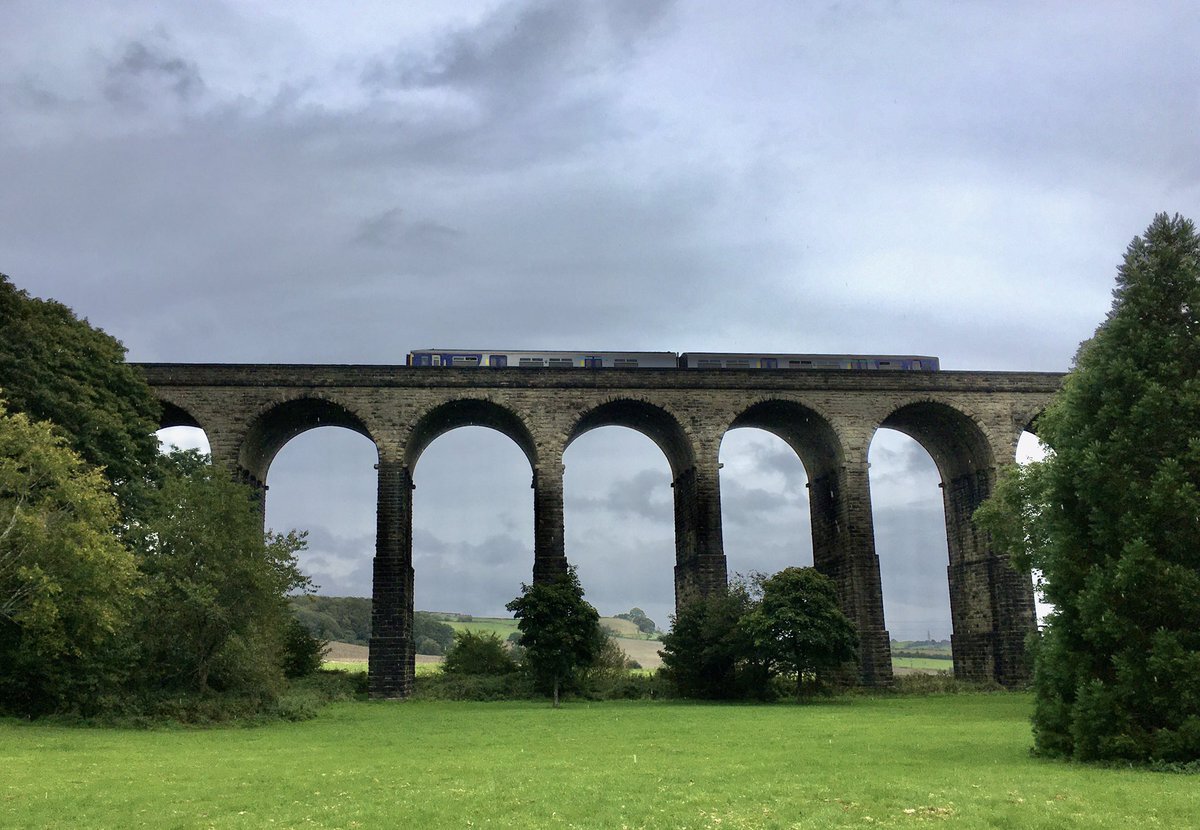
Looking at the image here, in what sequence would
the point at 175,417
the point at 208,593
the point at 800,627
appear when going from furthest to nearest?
the point at 175,417 → the point at 800,627 → the point at 208,593

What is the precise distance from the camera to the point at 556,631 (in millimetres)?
36594

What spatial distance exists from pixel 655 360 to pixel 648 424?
323 cm

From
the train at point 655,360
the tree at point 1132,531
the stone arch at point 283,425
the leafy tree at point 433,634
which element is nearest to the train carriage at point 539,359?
the train at point 655,360

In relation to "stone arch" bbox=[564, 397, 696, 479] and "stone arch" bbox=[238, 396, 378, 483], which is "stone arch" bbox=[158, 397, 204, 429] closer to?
"stone arch" bbox=[238, 396, 378, 483]

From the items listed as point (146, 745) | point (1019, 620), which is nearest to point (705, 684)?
point (1019, 620)

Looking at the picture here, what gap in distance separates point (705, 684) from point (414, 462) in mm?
17553

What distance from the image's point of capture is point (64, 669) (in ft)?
91.2

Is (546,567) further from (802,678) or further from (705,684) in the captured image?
(802,678)

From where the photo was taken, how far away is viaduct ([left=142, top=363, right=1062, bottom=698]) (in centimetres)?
4294

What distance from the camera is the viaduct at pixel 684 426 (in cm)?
4294

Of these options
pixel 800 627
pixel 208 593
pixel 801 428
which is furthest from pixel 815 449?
pixel 208 593

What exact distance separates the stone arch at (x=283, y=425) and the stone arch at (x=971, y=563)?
2562 cm

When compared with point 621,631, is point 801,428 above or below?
above

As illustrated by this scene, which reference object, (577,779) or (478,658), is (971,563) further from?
(577,779)
